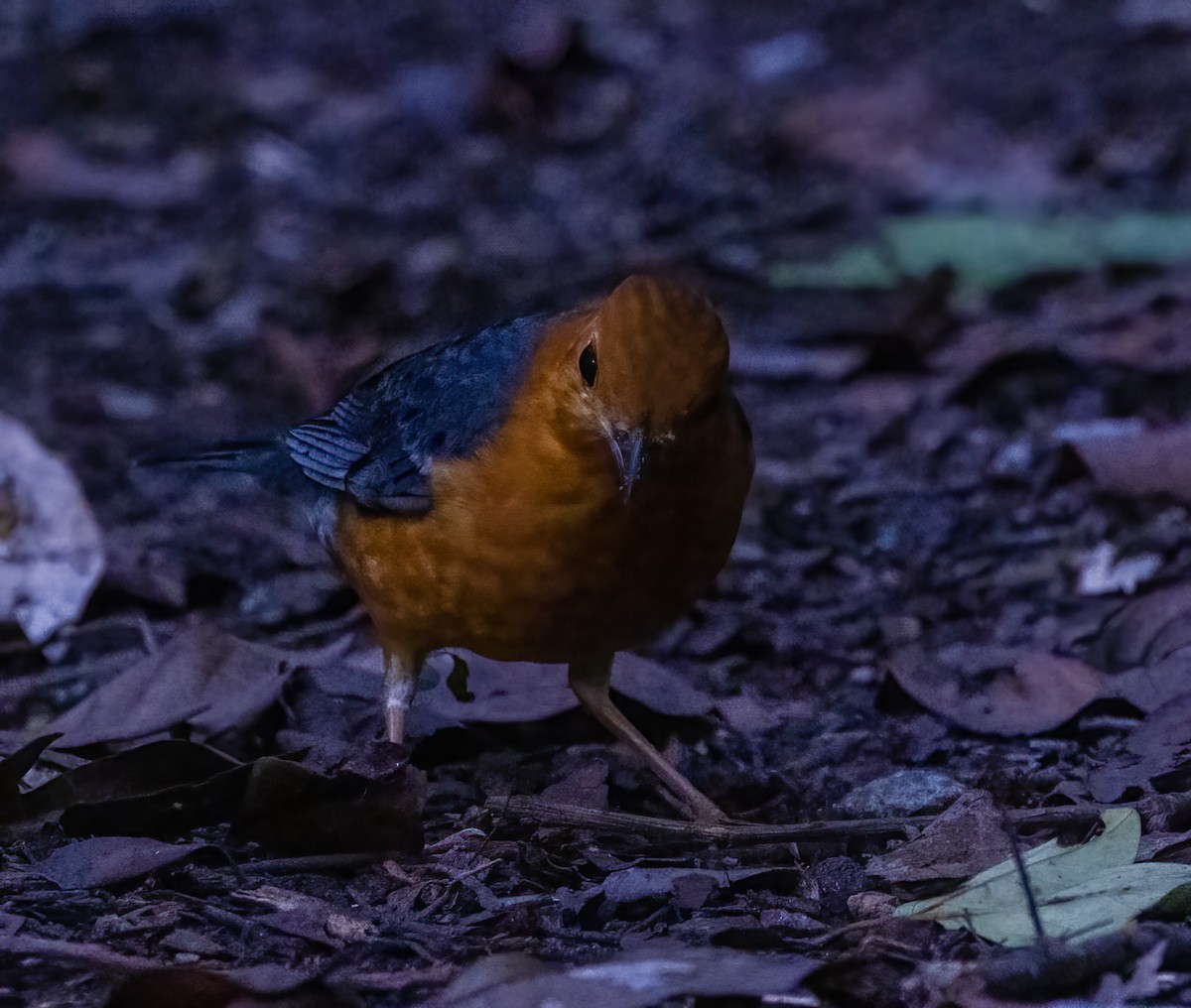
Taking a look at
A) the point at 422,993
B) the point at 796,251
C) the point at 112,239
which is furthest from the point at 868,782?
the point at 112,239

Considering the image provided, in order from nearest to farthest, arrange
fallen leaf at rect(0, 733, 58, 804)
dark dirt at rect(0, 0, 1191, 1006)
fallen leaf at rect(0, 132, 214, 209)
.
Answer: dark dirt at rect(0, 0, 1191, 1006)
fallen leaf at rect(0, 733, 58, 804)
fallen leaf at rect(0, 132, 214, 209)

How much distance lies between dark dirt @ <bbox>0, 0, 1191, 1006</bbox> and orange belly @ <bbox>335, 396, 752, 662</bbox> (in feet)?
1.94

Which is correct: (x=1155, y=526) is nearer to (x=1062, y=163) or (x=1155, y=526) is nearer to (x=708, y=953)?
(x=708, y=953)

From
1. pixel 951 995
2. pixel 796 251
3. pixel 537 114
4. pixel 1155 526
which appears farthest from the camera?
pixel 537 114

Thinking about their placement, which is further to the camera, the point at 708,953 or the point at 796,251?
the point at 796,251

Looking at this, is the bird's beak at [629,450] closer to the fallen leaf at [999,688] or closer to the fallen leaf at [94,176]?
the fallen leaf at [999,688]

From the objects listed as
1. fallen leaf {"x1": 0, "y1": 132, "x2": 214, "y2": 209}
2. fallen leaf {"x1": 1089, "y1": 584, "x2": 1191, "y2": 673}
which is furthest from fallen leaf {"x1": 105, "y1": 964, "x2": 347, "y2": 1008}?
fallen leaf {"x1": 0, "y1": 132, "x2": 214, "y2": 209}

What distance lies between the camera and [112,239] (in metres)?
11.8

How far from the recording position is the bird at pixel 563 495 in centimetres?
486

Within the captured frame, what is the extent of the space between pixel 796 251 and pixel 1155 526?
421 centimetres

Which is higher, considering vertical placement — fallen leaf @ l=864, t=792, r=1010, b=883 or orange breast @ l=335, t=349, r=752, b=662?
orange breast @ l=335, t=349, r=752, b=662

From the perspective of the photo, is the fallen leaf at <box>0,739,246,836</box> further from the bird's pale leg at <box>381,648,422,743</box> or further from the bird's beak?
the bird's beak

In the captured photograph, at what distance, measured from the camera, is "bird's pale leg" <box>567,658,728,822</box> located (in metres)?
5.91

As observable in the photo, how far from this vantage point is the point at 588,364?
5.07 meters
